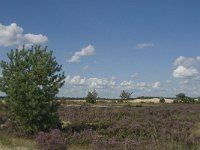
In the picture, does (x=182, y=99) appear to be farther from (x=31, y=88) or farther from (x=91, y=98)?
(x=31, y=88)

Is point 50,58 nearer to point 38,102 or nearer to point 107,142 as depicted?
point 38,102

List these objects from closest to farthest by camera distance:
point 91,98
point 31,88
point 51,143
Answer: point 51,143 → point 31,88 → point 91,98

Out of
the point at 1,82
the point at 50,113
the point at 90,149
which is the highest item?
the point at 1,82

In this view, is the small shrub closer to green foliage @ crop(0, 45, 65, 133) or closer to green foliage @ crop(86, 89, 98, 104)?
green foliage @ crop(0, 45, 65, 133)

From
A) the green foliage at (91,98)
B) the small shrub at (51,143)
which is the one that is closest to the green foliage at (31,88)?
the small shrub at (51,143)

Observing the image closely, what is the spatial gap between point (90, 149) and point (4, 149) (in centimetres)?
303

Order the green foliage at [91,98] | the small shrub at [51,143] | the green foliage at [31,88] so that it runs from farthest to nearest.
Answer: the green foliage at [91,98]
the green foliage at [31,88]
the small shrub at [51,143]

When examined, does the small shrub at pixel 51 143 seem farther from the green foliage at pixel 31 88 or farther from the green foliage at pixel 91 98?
the green foliage at pixel 91 98

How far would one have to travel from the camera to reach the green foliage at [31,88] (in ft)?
63.1

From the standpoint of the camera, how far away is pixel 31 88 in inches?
750

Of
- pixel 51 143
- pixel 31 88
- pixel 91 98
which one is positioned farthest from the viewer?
A: pixel 91 98

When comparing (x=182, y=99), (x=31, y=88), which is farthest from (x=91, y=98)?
(x=31, y=88)

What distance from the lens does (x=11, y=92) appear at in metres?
19.4

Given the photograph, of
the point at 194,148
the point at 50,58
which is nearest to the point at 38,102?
the point at 50,58
